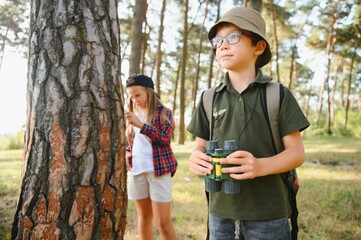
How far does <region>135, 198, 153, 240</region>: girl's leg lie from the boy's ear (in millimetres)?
1971

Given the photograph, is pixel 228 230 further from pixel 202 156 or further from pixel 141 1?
pixel 141 1

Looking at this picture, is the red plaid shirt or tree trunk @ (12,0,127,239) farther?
the red plaid shirt

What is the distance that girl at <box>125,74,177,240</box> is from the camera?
2967 millimetres

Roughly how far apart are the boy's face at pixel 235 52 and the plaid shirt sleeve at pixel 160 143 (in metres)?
1.33

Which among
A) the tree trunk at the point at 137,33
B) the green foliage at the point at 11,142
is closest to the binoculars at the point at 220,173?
→ the tree trunk at the point at 137,33

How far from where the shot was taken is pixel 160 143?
306cm

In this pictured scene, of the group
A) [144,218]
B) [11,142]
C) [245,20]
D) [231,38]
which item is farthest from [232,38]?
[11,142]

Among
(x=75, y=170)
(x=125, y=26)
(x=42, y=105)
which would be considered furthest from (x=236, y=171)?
(x=125, y=26)

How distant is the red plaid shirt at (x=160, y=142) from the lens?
2933mm

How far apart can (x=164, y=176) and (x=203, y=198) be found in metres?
2.35

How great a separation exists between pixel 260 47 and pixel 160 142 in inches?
61.1

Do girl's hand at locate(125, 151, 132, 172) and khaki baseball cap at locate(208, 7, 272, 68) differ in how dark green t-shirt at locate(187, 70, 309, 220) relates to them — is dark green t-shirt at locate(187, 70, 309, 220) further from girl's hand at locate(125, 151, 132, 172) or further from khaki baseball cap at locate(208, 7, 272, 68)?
girl's hand at locate(125, 151, 132, 172)

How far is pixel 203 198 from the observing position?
5.16 metres

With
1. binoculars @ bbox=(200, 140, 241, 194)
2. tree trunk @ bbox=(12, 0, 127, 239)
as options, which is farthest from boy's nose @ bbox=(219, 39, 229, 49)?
tree trunk @ bbox=(12, 0, 127, 239)
